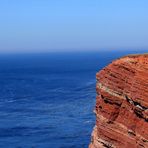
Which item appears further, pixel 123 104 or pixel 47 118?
pixel 47 118

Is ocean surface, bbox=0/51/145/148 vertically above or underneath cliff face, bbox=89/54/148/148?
underneath

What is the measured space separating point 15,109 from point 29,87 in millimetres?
52982

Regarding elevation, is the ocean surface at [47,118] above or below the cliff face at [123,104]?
below

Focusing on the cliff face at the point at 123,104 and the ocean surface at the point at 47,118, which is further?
the ocean surface at the point at 47,118

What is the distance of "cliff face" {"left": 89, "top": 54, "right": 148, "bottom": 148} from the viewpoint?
156 ft

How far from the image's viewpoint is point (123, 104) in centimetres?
5119

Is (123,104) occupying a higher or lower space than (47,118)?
higher

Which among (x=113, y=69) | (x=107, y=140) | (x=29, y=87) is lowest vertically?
(x=29, y=87)

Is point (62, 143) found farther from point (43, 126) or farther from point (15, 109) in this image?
point (15, 109)

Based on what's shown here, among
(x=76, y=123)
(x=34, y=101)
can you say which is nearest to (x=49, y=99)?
(x=34, y=101)

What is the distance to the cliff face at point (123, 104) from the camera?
4756cm

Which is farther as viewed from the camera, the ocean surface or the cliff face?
the ocean surface

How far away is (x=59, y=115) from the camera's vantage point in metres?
127

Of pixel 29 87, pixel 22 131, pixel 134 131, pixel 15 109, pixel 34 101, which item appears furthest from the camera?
pixel 29 87
